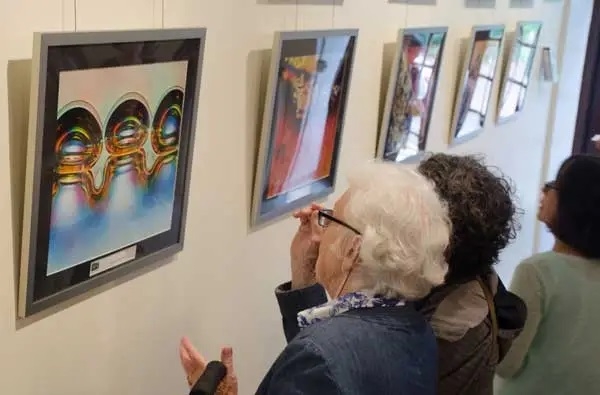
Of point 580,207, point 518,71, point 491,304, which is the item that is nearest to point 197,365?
point 491,304

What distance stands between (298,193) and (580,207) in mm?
771

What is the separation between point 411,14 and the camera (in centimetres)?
294

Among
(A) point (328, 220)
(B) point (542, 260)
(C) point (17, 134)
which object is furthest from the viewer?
(B) point (542, 260)

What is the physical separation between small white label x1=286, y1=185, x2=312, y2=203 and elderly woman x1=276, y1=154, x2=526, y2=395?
26.6 inches

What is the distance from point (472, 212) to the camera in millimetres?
1616

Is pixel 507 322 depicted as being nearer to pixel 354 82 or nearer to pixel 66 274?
pixel 66 274

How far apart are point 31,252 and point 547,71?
3712 millimetres

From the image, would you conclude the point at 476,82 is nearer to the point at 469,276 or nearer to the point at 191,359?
the point at 469,276

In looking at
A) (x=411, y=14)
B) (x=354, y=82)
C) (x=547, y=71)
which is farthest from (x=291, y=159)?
(x=547, y=71)

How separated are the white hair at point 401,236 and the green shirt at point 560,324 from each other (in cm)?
86

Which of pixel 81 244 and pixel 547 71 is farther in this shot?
pixel 547 71

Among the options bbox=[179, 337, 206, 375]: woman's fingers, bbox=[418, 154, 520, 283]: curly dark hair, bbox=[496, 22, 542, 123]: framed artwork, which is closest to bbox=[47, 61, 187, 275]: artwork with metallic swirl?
bbox=[179, 337, 206, 375]: woman's fingers

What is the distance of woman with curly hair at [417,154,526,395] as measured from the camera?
1.62 m

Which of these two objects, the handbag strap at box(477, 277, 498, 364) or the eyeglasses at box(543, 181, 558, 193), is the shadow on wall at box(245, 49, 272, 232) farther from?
the eyeglasses at box(543, 181, 558, 193)
